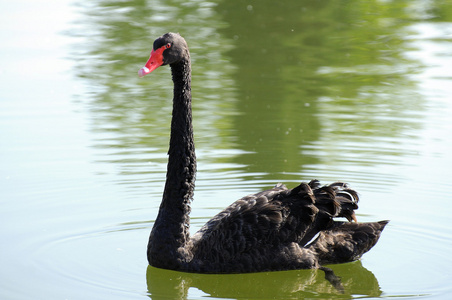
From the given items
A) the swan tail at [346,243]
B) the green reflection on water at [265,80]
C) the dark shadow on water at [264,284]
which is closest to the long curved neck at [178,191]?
the dark shadow on water at [264,284]

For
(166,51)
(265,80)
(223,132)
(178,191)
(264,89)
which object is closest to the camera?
(166,51)

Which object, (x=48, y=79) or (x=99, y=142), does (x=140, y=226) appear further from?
(x=48, y=79)

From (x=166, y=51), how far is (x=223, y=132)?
4.26 m

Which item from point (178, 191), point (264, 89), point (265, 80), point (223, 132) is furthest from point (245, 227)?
point (265, 80)

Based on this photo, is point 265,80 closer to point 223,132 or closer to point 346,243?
point 223,132

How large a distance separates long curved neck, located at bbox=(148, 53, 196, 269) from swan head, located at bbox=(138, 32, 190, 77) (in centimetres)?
18


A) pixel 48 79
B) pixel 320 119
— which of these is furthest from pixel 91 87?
pixel 320 119

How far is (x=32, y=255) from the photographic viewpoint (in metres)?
6.48

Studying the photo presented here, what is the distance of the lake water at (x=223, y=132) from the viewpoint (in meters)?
6.18

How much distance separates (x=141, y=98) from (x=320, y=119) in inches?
121

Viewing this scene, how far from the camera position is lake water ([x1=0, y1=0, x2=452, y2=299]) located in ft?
20.3

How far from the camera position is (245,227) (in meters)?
6.22

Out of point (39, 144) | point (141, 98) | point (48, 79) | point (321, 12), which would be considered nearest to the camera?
point (39, 144)

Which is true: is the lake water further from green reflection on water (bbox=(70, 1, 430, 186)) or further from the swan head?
the swan head
